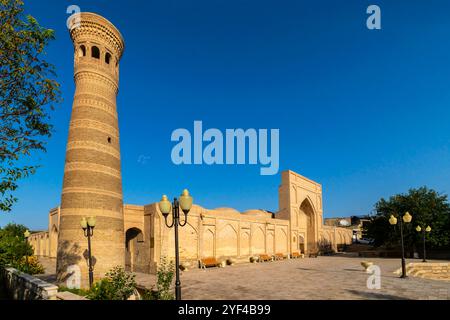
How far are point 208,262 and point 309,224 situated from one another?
73.5ft

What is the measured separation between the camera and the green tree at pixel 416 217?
28.5 meters

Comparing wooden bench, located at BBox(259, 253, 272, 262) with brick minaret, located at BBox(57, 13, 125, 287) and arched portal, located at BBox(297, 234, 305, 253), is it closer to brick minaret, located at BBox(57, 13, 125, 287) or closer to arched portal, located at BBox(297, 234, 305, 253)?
arched portal, located at BBox(297, 234, 305, 253)

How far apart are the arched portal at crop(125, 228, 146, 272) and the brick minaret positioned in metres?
2.29

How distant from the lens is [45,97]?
8875mm

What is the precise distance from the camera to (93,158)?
16453mm

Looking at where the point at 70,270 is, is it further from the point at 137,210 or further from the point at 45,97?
the point at 45,97

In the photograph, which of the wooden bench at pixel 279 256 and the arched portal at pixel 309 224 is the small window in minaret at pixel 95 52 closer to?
the wooden bench at pixel 279 256

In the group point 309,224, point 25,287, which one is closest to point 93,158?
point 25,287

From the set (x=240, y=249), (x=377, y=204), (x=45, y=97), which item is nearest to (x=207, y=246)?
(x=240, y=249)

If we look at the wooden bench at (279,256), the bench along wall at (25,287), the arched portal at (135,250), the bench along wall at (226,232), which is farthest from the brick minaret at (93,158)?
Answer: the wooden bench at (279,256)

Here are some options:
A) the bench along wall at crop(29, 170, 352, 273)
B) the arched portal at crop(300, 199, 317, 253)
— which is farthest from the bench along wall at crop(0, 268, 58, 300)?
the arched portal at crop(300, 199, 317, 253)

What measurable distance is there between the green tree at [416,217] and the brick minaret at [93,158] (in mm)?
24576

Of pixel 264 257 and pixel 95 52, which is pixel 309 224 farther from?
pixel 95 52
